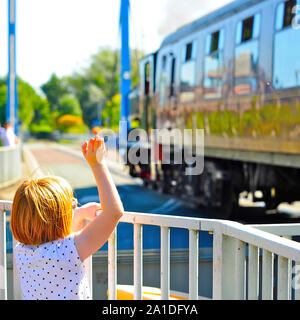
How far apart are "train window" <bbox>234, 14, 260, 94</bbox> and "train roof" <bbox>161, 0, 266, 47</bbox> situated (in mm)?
274

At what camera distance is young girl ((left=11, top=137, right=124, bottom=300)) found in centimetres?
249

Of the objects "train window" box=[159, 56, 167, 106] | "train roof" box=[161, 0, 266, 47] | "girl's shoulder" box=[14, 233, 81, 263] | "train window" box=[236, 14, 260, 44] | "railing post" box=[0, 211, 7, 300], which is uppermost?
"train roof" box=[161, 0, 266, 47]

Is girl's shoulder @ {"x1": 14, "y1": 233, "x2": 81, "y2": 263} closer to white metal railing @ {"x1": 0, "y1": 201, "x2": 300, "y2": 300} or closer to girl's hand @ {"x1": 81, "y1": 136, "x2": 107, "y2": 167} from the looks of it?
girl's hand @ {"x1": 81, "y1": 136, "x2": 107, "y2": 167}

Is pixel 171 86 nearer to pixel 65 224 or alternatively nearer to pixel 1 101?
pixel 65 224

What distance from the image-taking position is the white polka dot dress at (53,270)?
258cm

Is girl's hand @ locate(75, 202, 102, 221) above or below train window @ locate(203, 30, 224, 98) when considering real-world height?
below

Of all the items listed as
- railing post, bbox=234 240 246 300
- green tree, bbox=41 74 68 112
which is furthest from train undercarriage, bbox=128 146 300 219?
green tree, bbox=41 74 68 112

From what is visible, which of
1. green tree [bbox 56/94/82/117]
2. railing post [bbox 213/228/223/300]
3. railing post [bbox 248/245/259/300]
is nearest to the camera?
railing post [bbox 248/245/259/300]

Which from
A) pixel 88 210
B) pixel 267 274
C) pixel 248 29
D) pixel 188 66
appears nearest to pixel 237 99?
pixel 248 29

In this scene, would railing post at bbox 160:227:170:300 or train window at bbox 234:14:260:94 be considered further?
train window at bbox 234:14:260:94

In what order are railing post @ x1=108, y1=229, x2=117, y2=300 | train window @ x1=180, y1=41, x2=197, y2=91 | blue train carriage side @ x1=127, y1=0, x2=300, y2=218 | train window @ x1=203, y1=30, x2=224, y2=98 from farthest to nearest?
train window @ x1=180, y1=41, x2=197, y2=91, train window @ x1=203, y1=30, x2=224, y2=98, blue train carriage side @ x1=127, y1=0, x2=300, y2=218, railing post @ x1=108, y1=229, x2=117, y2=300

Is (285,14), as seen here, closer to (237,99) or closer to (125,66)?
(237,99)

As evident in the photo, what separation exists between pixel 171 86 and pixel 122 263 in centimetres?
824
